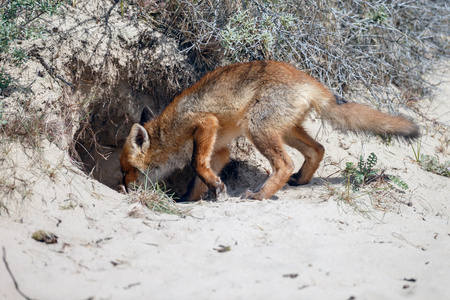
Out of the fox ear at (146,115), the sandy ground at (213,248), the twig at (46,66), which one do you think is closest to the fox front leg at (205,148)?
the sandy ground at (213,248)

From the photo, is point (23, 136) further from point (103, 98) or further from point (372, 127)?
point (372, 127)

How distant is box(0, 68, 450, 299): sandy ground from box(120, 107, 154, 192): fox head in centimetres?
137

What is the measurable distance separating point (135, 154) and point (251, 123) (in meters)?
1.96

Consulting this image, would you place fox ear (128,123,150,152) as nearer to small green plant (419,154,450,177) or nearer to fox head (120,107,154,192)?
fox head (120,107,154,192)

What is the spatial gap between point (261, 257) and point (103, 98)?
4707 millimetres

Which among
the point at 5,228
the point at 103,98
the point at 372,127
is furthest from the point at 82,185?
the point at 372,127

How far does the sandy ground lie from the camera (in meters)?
3.05

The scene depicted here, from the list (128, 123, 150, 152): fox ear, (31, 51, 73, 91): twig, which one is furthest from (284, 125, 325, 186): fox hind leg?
(31, 51, 73, 91): twig

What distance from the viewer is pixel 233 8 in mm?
6984

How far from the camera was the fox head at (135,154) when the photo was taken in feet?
20.2

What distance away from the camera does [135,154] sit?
628cm

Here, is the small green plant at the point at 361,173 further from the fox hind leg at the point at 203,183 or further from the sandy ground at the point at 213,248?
the fox hind leg at the point at 203,183

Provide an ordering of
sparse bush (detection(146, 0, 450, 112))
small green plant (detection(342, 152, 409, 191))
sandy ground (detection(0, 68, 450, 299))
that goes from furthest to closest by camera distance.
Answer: sparse bush (detection(146, 0, 450, 112)) < small green plant (detection(342, 152, 409, 191)) < sandy ground (detection(0, 68, 450, 299))

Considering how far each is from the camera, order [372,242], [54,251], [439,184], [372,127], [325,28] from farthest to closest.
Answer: [325,28], [439,184], [372,127], [372,242], [54,251]
